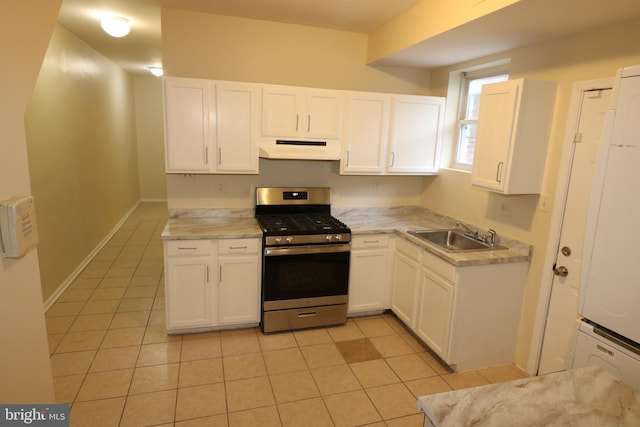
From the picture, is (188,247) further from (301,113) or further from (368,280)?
(368,280)

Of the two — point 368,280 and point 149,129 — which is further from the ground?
point 149,129

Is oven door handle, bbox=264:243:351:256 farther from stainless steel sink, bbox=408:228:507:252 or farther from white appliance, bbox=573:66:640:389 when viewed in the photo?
white appliance, bbox=573:66:640:389

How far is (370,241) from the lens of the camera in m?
3.50

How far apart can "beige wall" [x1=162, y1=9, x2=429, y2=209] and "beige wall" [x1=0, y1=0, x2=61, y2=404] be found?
2.18 meters

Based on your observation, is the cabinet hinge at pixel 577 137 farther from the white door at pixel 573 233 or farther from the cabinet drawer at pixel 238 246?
the cabinet drawer at pixel 238 246

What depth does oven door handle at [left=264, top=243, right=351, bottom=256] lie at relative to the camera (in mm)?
3145

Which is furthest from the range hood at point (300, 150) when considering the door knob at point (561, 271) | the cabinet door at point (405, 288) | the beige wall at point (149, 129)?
the beige wall at point (149, 129)

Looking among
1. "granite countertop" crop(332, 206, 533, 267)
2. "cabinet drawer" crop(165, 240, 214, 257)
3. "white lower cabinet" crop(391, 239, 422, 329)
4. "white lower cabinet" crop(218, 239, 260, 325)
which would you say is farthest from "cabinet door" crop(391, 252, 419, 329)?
"cabinet drawer" crop(165, 240, 214, 257)

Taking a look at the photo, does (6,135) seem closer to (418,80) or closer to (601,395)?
(601,395)

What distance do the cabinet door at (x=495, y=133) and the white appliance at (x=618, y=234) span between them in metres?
1.16

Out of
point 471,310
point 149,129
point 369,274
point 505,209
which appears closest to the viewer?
point 471,310

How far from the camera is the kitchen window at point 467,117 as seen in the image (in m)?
3.62

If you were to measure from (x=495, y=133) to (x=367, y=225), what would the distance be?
140 cm

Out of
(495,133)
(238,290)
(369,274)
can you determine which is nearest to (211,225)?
(238,290)
